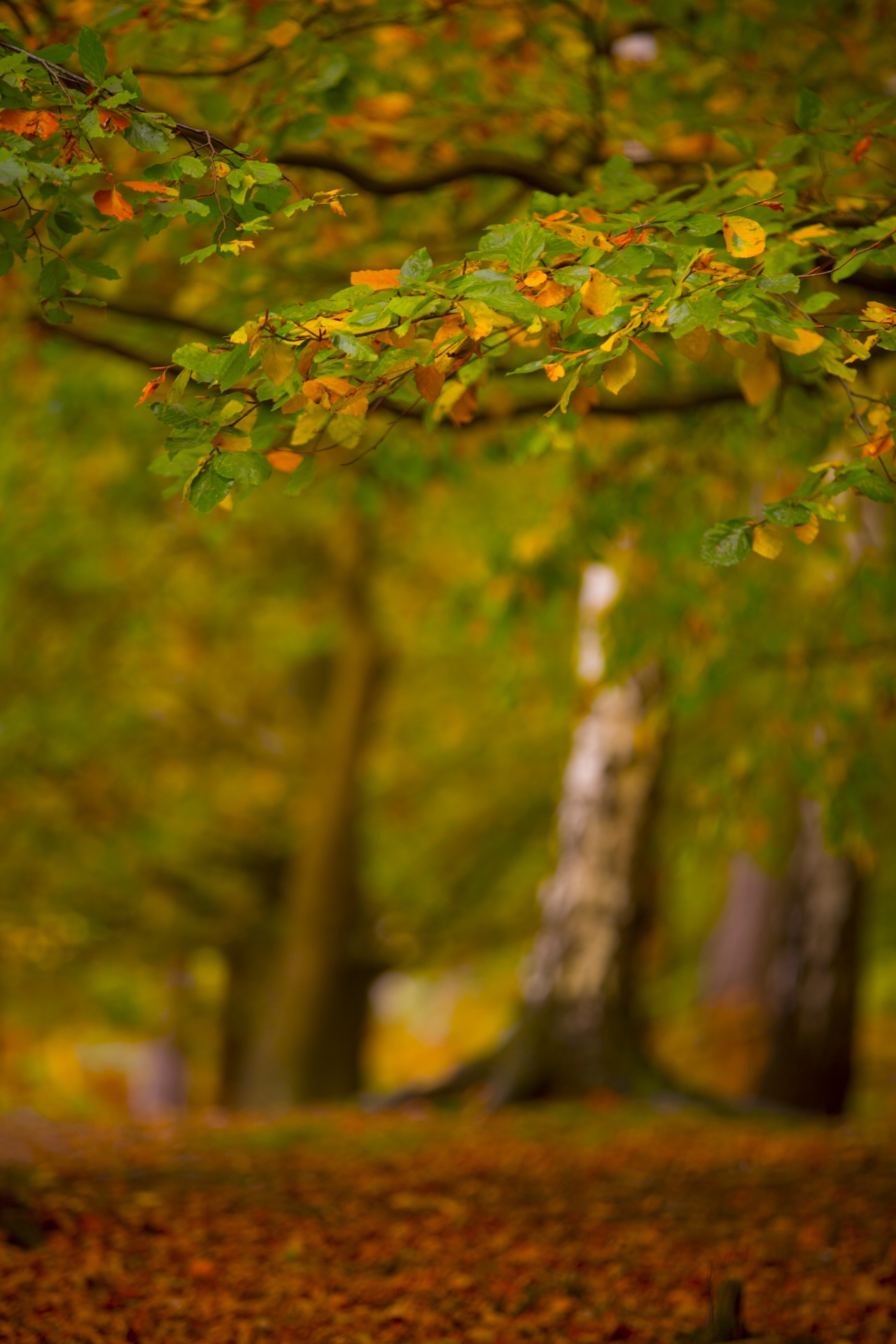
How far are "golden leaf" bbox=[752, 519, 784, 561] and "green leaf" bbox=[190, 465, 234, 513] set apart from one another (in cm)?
109

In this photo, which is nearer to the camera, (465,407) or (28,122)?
(28,122)

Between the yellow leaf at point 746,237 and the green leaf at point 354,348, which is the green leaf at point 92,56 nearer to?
the green leaf at point 354,348

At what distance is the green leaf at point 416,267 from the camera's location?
2176mm

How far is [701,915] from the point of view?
16.8 meters

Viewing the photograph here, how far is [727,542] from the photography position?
2.37 m

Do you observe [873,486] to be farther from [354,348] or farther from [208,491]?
[208,491]

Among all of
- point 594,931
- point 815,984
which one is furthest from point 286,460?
point 815,984

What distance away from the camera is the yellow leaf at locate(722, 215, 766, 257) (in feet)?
7.33

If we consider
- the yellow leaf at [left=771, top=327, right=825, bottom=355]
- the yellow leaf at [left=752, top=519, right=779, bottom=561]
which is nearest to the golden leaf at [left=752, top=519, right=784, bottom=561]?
the yellow leaf at [left=752, top=519, right=779, bottom=561]

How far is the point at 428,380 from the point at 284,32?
5.89 ft

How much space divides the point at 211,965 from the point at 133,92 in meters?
13.0

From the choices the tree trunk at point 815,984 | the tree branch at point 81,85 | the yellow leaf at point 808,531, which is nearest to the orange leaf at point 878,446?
the yellow leaf at point 808,531

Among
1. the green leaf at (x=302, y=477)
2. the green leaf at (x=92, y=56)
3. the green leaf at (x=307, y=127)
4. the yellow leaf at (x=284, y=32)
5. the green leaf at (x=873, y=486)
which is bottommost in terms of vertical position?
the green leaf at (x=873, y=486)

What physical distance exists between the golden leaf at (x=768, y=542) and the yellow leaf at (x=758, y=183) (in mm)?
896
